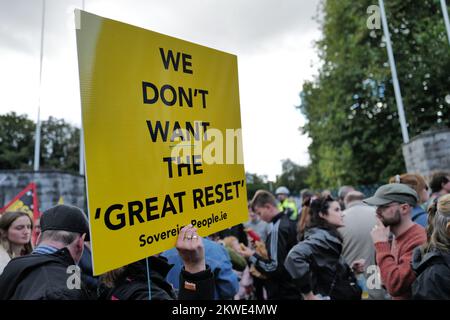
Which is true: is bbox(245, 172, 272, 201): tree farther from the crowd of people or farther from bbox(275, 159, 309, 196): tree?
bbox(275, 159, 309, 196): tree

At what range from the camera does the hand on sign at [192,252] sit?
1.74 m

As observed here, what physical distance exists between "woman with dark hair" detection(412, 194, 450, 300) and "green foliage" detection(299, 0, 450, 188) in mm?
12569

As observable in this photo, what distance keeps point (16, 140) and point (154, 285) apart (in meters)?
51.1

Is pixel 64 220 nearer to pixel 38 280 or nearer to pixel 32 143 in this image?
pixel 38 280

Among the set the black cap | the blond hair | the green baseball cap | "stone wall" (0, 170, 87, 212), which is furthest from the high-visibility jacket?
"stone wall" (0, 170, 87, 212)

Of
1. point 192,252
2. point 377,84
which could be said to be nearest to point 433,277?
point 192,252

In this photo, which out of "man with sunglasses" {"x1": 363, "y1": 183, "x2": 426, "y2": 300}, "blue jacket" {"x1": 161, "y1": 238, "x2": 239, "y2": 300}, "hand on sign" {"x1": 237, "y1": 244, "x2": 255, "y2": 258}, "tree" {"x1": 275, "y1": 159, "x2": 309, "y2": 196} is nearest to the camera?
"man with sunglasses" {"x1": 363, "y1": 183, "x2": 426, "y2": 300}

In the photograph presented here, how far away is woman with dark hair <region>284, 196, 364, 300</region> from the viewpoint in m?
3.07

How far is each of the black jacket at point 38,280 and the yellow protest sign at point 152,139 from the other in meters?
0.25

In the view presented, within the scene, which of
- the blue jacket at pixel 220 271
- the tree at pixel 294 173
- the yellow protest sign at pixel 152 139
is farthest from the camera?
the tree at pixel 294 173

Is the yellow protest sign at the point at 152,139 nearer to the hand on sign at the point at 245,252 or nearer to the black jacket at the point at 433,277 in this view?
the black jacket at the point at 433,277

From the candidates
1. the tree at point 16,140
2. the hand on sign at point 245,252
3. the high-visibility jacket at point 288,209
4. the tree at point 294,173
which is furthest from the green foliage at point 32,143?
the hand on sign at point 245,252

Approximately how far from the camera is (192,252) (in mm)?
1741
